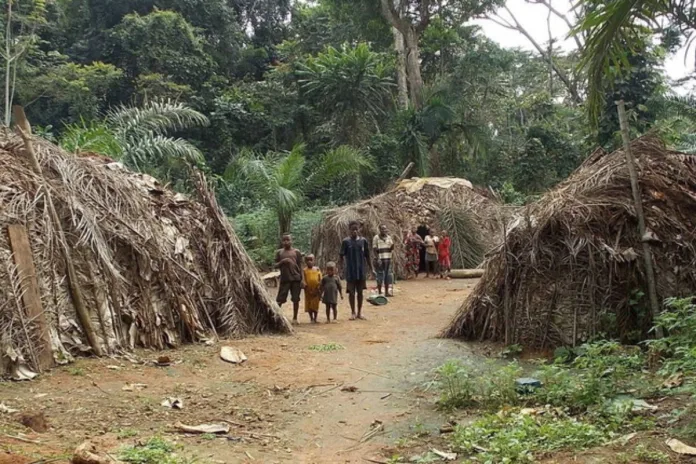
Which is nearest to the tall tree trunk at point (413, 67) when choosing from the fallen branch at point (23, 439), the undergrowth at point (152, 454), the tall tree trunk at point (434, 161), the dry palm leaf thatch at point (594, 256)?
the tall tree trunk at point (434, 161)

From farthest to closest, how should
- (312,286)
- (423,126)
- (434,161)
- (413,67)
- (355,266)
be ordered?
(413,67), (434,161), (423,126), (355,266), (312,286)

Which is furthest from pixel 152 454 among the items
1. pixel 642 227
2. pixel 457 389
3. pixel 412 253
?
pixel 412 253

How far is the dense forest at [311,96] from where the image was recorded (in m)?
19.5

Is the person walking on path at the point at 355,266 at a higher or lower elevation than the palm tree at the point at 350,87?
lower

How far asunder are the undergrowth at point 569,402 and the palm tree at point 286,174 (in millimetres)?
11661

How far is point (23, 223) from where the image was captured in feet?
20.2

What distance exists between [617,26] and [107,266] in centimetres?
570

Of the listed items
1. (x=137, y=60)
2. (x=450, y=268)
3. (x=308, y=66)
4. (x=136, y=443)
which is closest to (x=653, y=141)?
(x=136, y=443)

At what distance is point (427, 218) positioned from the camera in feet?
59.8

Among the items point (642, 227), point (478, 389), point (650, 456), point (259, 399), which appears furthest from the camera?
point (642, 227)

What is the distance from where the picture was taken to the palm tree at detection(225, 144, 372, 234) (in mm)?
16891

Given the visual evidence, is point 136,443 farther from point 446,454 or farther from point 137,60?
point 137,60

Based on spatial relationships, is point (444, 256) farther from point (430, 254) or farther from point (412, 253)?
point (412, 253)

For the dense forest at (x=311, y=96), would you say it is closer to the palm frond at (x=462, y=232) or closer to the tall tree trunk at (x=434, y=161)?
the tall tree trunk at (x=434, y=161)
